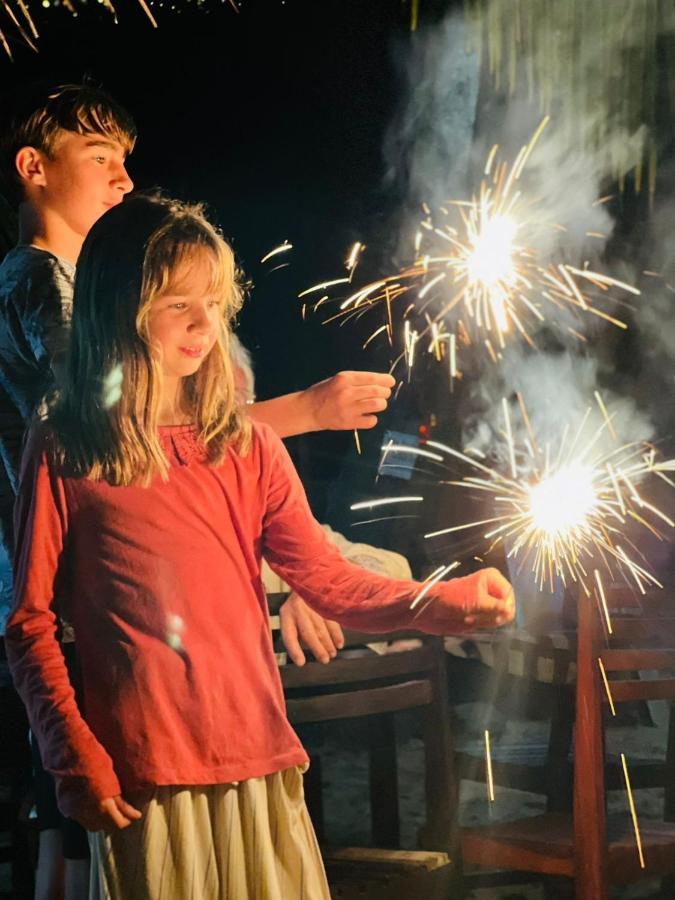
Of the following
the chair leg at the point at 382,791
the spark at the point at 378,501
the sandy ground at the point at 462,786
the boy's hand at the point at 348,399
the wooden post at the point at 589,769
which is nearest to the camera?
the boy's hand at the point at 348,399

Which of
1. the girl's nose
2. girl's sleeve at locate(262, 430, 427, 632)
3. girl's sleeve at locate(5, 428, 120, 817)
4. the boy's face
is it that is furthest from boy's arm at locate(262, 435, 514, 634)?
the boy's face

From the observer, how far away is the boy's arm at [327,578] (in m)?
1.50

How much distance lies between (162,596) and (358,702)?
59cm

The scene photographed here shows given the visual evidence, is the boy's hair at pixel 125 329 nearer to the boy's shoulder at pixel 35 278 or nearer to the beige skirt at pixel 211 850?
the boy's shoulder at pixel 35 278

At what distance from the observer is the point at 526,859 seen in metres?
2.04

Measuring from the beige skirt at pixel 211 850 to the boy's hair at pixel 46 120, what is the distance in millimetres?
1013

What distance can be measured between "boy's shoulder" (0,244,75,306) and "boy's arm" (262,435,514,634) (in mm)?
400

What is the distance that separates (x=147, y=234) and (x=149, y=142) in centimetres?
93

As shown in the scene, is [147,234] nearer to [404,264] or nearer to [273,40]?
[273,40]

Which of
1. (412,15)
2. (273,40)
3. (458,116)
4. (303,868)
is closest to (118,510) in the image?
(303,868)

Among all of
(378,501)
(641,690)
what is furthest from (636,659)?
(378,501)

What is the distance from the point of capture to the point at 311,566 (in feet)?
5.10

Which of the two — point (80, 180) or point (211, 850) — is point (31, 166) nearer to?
point (80, 180)

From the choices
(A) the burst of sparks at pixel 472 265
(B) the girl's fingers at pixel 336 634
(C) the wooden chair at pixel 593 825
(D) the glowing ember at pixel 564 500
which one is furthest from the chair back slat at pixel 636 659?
(A) the burst of sparks at pixel 472 265
